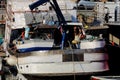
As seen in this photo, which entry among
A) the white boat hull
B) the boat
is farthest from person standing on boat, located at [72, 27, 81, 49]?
the white boat hull

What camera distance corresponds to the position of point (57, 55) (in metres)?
20.3

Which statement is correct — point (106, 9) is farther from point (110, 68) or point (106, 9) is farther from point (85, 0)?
point (110, 68)

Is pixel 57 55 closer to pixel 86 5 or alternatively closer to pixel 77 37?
pixel 77 37

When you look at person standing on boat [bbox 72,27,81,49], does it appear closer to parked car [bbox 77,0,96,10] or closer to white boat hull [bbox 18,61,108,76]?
white boat hull [bbox 18,61,108,76]

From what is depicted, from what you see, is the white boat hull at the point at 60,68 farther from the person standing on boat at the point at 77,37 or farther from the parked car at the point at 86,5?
Result: the parked car at the point at 86,5

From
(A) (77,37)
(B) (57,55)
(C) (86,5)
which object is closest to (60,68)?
(B) (57,55)

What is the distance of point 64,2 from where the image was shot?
27922mm

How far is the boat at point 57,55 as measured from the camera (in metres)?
20.3

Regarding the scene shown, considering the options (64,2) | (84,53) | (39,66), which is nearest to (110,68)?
(84,53)

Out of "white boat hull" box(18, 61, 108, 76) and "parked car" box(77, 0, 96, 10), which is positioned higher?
"parked car" box(77, 0, 96, 10)

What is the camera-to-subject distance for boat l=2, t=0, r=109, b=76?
2030 cm

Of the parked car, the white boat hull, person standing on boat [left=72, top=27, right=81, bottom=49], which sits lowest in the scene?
the white boat hull

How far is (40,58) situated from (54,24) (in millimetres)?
2978

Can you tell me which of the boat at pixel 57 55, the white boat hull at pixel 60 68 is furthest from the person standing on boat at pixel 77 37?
the white boat hull at pixel 60 68
